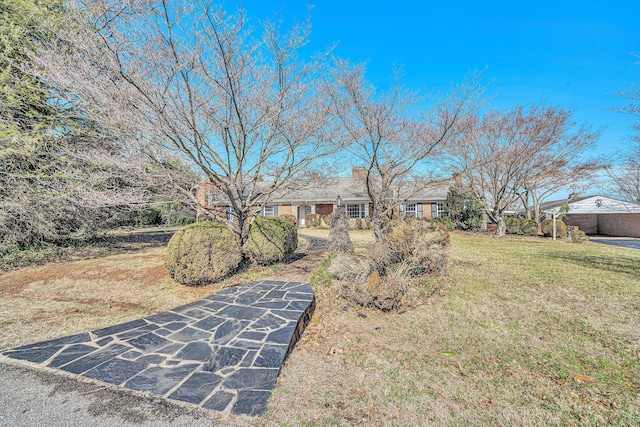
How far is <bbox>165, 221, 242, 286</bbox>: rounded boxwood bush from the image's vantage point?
569 centimetres

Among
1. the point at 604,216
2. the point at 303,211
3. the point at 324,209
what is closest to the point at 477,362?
the point at 324,209

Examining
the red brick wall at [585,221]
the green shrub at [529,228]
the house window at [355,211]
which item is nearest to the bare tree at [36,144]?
the house window at [355,211]

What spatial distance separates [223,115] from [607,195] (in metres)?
29.4

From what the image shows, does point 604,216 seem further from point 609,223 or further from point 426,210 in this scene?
point 426,210

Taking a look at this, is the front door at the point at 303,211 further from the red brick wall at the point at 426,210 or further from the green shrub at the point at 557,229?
the green shrub at the point at 557,229

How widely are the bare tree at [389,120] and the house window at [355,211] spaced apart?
13875 millimetres

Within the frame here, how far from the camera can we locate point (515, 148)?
47.7 ft

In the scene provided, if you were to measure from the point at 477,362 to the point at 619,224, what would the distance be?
1102 inches

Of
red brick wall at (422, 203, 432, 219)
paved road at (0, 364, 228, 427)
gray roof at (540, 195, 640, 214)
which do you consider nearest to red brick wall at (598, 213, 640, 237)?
gray roof at (540, 195, 640, 214)

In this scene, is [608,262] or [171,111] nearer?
[171,111]

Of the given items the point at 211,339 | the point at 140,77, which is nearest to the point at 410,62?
the point at 140,77

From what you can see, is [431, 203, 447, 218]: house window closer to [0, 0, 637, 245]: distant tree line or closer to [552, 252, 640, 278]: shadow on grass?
[552, 252, 640, 278]: shadow on grass

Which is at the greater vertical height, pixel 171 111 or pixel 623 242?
pixel 171 111

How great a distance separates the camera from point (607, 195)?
2194cm
